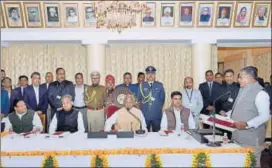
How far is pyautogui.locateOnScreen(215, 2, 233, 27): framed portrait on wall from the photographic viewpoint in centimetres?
804

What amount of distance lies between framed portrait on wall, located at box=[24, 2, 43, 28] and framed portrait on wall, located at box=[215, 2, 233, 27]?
4.29 m

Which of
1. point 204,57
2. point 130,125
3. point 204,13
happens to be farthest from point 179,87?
point 130,125

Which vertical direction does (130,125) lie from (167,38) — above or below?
below

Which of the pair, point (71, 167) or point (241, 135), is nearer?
point (71, 167)

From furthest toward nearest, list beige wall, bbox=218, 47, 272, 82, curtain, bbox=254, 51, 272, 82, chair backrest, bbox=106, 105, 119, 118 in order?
beige wall, bbox=218, 47, 272, 82
curtain, bbox=254, 51, 272, 82
chair backrest, bbox=106, 105, 119, 118

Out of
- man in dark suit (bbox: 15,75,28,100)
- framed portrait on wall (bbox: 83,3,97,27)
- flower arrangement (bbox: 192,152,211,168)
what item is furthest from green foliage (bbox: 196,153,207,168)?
framed portrait on wall (bbox: 83,3,97,27)

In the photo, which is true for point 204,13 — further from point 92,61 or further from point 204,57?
point 92,61

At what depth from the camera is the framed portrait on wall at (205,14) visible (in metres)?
8.03

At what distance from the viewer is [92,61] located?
8570 mm

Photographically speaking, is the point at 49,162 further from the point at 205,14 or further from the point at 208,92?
the point at 205,14

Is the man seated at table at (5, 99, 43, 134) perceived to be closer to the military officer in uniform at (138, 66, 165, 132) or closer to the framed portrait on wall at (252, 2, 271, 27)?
the military officer in uniform at (138, 66, 165, 132)

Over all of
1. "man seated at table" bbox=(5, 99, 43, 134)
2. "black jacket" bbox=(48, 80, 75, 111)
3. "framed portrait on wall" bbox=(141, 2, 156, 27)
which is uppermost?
"framed portrait on wall" bbox=(141, 2, 156, 27)

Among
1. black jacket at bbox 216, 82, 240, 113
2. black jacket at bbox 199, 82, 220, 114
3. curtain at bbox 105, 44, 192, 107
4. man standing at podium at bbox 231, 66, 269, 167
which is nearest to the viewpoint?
man standing at podium at bbox 231, 66, 269, 167

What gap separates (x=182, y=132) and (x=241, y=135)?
796mm
